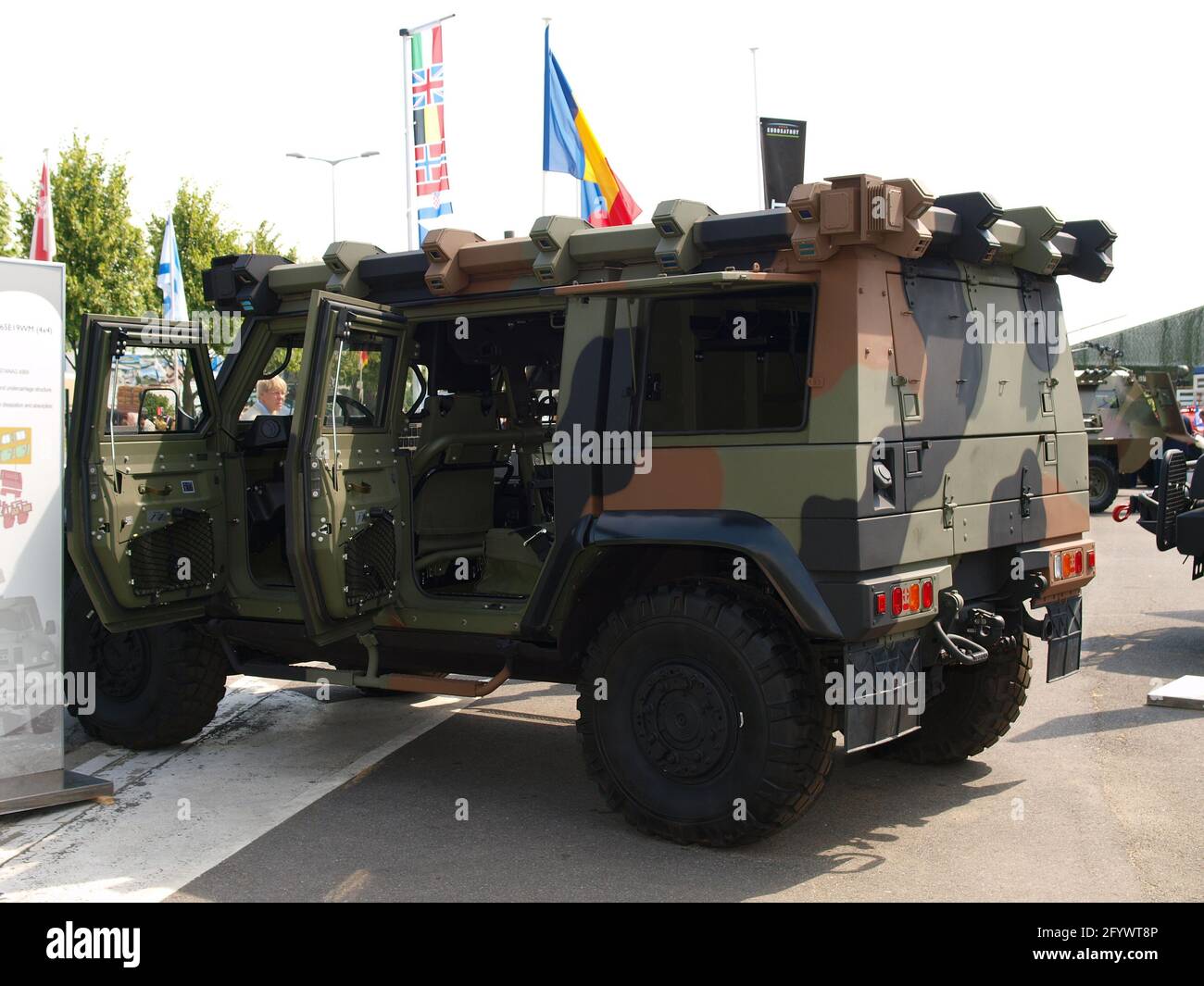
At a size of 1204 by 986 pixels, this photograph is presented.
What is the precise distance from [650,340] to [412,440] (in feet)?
5.79

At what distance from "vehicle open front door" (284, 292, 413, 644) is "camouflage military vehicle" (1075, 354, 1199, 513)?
1699 cm

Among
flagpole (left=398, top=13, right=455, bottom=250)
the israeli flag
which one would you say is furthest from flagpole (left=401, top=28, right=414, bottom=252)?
the israeli flag

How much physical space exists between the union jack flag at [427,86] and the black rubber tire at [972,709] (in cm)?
1343

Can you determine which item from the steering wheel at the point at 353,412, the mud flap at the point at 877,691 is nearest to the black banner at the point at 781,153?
the steering wheel at the point at 353,412

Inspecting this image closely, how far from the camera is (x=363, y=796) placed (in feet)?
19.7

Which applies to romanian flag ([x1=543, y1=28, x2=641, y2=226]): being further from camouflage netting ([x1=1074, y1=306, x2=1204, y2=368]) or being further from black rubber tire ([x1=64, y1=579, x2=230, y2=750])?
camouflage netting ([x1=1074, y1=306, x2=1204, y2=368])

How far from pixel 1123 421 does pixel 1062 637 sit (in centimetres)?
1680

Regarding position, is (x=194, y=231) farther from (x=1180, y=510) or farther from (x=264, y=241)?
(x=1180, y=510)

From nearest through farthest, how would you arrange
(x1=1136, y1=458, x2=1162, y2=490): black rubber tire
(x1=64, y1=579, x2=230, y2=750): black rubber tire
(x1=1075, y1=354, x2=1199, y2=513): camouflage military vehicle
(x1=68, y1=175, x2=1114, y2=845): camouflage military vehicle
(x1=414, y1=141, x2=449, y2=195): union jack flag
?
1. (x1=68, y1=175, x2=1114, y2=845): camouflage military vehicle
2. (x1=64, y1=579, x2=230, y2=750): black rubber tire
3. (x1=414, y1=141, x2=449, y2=195): union jack flag
4. (x1=1075, y1=354, x2=1199, y2=513): camouflage military vehicle
5. (x1=1136, y1=458, x2=1162, y2=490): black rubber tire

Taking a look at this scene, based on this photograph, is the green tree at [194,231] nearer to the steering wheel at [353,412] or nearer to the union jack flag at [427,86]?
the union jack flag at [427,86]

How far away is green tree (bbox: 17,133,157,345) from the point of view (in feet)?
80.4

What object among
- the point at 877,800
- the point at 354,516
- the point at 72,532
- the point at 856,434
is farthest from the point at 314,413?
the point at 877,800

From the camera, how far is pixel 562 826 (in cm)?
552

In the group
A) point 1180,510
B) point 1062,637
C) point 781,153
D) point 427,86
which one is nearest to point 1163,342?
point 427,86
